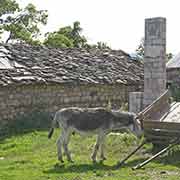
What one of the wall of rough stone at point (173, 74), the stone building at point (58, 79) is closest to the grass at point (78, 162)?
the stone building at point (58, 79)

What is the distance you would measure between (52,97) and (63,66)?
2.36 metres

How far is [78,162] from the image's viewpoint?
11.3 meters

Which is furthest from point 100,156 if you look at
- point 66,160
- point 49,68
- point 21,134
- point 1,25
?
point 1,25

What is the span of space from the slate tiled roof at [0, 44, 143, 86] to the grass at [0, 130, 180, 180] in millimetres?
4361

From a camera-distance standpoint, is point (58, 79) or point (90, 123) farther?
point (58, 79)

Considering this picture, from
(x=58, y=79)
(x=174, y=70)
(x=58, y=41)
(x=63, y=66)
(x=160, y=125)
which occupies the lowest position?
(x=160, y=125)

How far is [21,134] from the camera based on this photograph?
17.3m

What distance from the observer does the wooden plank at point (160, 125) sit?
11.9 metres

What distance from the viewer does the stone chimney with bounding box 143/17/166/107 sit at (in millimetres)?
16578

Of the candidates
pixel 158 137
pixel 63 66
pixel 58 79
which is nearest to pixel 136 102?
pixel 58 79

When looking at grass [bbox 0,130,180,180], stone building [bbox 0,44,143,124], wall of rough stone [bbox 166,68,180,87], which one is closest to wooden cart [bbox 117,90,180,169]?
grass [bbox 0,130,180,180]

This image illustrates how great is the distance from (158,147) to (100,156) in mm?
2032

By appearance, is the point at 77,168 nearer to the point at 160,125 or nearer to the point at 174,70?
the point at 160,125

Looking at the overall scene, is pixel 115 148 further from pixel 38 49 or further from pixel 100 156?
pixel 38 49
